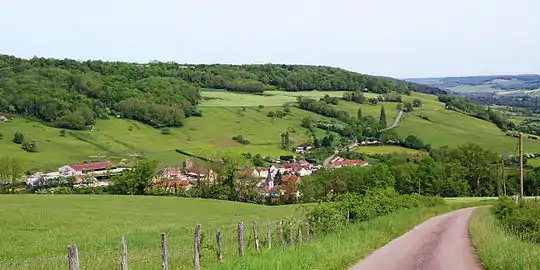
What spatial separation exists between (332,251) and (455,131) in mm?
143787

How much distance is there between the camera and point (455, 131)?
15162 centimetres

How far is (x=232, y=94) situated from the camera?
19938cm

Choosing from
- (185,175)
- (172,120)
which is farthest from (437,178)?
(172,120)

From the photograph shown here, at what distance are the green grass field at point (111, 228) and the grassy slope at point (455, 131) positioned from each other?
97.6m

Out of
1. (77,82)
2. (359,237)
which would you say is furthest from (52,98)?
(359,237)

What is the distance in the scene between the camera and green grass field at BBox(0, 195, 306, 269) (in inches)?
669

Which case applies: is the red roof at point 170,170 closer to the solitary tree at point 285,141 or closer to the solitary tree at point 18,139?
the solitary tree at point 18,139

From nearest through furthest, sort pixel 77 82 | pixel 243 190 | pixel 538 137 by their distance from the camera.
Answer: pixel 243 190, pixel 538 137, pixel 77 82

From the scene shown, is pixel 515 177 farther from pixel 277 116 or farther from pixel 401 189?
pixel 277 116

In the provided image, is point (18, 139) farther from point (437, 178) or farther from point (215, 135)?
point (437, 178)

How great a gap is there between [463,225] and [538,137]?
129603 mm

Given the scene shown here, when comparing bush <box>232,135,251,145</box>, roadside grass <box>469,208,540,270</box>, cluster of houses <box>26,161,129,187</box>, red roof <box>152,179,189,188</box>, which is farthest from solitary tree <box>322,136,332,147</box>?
roadside grass <box>469,208,540,270</box>

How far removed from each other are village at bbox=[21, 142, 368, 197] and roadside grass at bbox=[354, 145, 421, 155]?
52.7ft

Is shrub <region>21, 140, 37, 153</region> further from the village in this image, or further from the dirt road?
the dirt road
